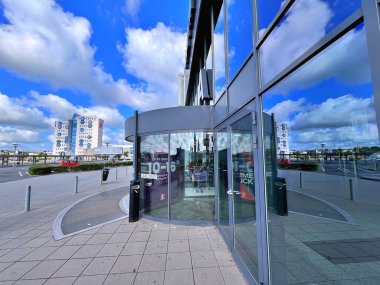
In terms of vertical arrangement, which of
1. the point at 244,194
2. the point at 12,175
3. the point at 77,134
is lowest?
the point at 12,175

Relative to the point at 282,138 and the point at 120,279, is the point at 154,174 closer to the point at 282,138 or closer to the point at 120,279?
the point at 120,279

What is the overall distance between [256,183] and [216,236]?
250 centimetres

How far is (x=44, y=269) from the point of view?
10.8ft

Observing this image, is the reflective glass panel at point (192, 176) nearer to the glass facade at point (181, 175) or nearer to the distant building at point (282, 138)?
the glass facade at point (181, 175)

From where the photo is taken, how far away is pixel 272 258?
2.44m

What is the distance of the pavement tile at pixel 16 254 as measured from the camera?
3638 mm

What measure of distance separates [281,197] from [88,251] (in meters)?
3.76

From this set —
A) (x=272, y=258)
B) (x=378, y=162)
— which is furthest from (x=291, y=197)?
(x=378, y=162)

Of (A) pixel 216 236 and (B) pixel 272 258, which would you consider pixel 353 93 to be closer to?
(B) pixel 272 258

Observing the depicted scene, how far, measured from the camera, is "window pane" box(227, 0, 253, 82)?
306 cm

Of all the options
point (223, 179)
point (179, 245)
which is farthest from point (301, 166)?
point (179, 245)

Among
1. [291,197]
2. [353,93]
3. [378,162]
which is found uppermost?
[353,93]

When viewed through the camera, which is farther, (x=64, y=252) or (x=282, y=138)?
(x=64, y=252)

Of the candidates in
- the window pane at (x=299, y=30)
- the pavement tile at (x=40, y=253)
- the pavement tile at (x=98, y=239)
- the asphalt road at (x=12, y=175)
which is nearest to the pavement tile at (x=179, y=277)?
the pavement tile at (x=98, y=239)
